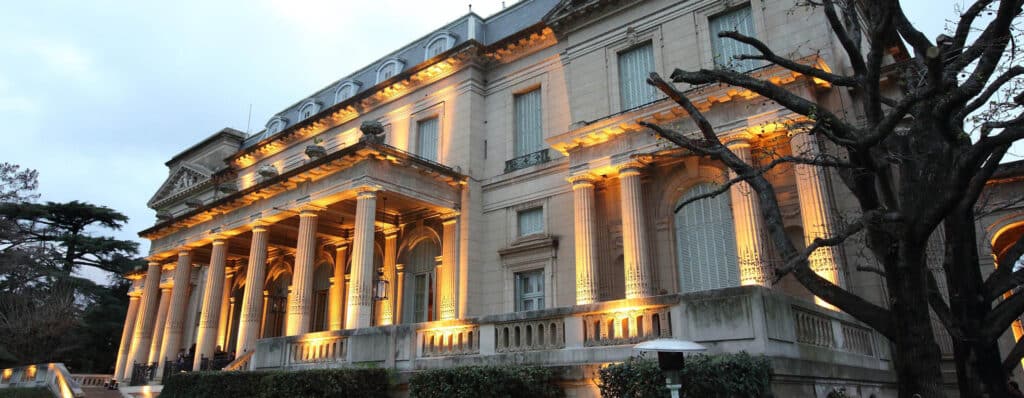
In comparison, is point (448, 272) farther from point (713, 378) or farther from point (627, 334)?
point (713, 378)

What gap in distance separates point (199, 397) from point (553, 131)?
1348 cm

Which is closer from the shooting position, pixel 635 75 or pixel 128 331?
pixel 635 75

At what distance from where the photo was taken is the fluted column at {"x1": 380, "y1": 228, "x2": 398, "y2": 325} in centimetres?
2359

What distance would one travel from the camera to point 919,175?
854 cm

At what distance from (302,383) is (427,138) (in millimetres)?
14438

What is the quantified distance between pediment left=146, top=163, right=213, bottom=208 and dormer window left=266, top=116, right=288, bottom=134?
5.35 metres

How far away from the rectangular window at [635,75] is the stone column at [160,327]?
23234 mm

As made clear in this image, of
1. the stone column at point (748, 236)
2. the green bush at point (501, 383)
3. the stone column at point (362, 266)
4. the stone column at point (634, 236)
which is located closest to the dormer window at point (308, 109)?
the stone column at point (362, 266)

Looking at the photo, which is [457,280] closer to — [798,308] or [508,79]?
[508,79]

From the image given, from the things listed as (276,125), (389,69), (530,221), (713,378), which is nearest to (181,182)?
(276,125)

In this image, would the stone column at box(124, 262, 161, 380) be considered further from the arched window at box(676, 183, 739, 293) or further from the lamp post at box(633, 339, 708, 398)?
the lamp post at box(633, 339, 708, 398)

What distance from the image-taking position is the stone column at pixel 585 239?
18531mm

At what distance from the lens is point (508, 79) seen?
80.3 ft

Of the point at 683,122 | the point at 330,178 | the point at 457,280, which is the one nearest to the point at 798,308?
the point at 683,122
